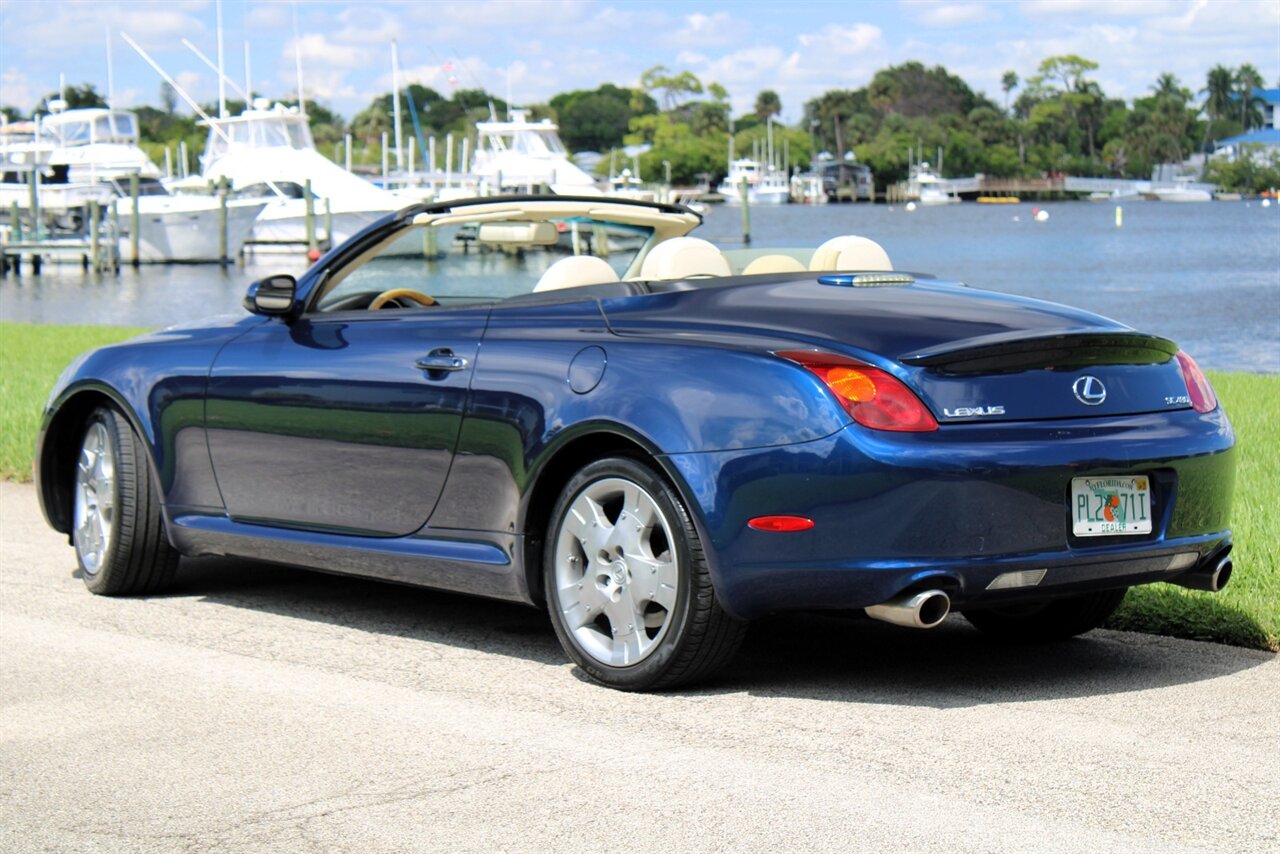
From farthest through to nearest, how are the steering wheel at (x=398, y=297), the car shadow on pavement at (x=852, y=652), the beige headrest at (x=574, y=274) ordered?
the steering wheel at (x=398, y=297) → the beige headrest at (x=574, y=274) → the car shadow on pavement at (x=852, y=652)

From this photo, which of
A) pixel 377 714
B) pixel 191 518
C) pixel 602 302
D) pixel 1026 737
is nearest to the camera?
pixel 1026 737

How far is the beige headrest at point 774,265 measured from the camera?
21.6 feet

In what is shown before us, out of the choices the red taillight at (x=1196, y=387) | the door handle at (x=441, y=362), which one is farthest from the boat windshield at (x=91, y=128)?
the red taillight at (x=1196, y=387)

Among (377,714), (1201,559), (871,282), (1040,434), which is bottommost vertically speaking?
(377,714)

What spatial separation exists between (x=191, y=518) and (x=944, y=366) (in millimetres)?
3067

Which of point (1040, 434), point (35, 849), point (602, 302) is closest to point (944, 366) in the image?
point (1040, 434)

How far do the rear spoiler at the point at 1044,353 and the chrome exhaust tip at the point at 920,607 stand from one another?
1.96ft

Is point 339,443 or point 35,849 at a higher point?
point 339,443

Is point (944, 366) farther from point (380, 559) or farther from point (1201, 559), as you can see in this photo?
point (380, 559)

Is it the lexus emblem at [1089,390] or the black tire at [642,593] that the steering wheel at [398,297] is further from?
the lexus emblem at [1089,390]

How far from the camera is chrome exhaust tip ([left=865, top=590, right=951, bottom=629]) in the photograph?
5.00 meters

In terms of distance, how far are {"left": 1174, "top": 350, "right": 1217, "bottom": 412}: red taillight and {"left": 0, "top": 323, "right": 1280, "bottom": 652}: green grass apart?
915mm

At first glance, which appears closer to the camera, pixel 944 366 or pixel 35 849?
pixel 35 849

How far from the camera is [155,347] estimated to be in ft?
23.4
